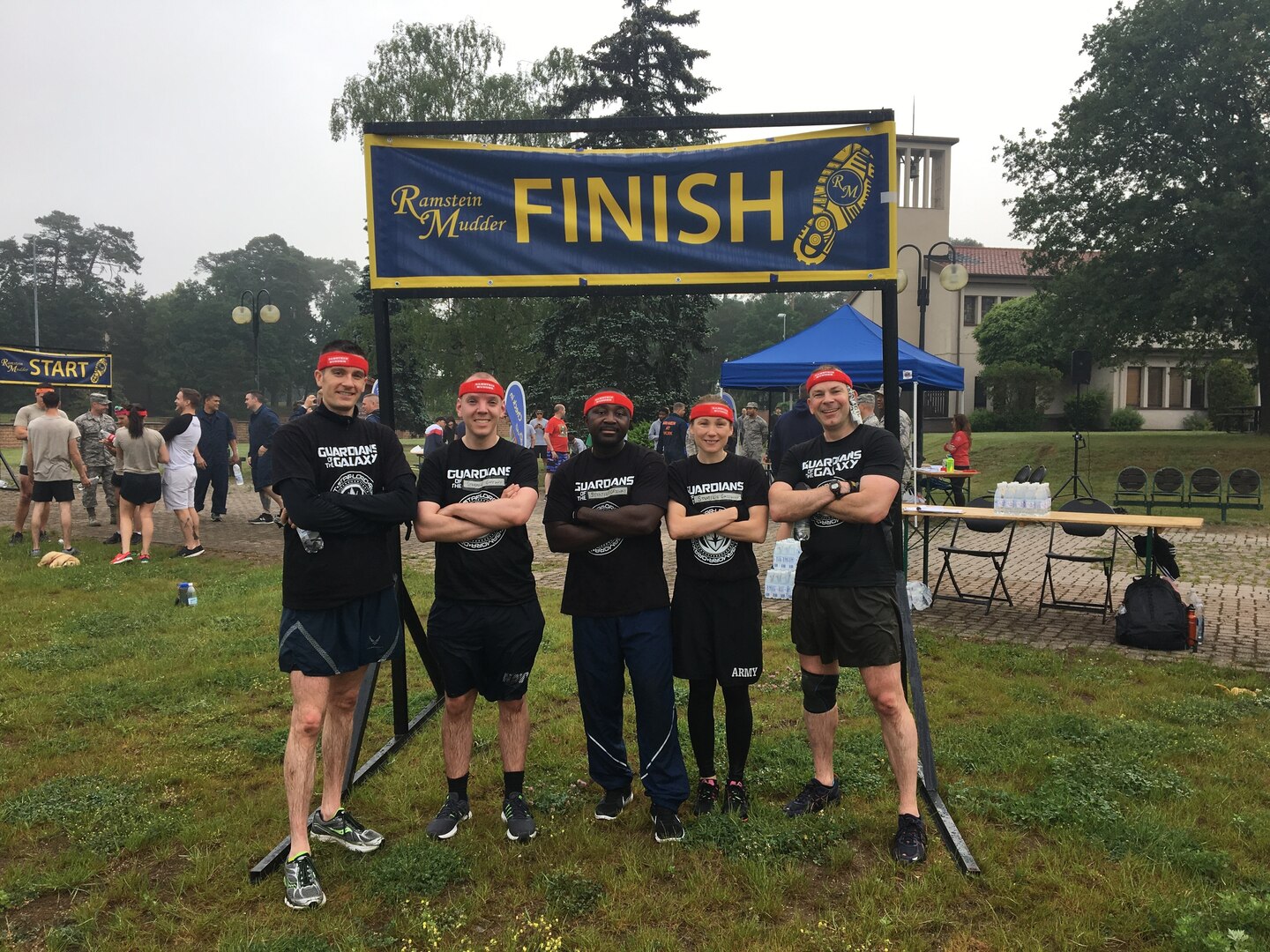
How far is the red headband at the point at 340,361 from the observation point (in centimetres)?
346

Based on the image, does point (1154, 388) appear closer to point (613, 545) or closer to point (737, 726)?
point (737, 726)

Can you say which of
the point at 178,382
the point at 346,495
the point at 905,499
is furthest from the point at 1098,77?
the point at 178,382

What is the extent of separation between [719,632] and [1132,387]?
47.4m

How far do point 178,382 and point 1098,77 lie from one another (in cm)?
7225

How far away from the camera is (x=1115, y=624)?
7.15m

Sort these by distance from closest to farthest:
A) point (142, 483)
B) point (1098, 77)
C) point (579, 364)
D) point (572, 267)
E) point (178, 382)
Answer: point (572, 267) → point (142, 483) → point (1098, 77) → point (579, 364) → point (178, 382)

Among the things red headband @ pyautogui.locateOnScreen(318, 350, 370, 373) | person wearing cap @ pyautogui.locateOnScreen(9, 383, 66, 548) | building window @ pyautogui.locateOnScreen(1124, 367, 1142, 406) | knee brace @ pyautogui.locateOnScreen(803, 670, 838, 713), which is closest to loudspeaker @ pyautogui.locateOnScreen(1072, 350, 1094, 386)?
knee brace @ pyautogui.locateOnScreen(803, 670, 838, 713)

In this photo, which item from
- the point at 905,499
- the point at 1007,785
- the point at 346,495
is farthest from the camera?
the point at 905,499

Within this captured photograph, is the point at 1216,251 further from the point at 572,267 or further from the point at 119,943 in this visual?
the point at 119,943

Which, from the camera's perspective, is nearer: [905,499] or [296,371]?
[905,499]

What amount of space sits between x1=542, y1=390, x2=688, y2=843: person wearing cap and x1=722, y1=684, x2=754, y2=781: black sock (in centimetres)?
29

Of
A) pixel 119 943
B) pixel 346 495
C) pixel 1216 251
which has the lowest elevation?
pixel 119 943

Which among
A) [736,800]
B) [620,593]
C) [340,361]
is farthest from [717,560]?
[340,361]

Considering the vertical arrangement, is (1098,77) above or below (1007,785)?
above
